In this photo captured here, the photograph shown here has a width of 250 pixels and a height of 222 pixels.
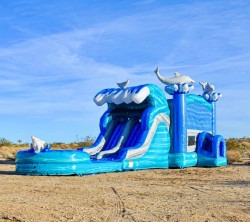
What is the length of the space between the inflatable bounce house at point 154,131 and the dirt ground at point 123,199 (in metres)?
2.27

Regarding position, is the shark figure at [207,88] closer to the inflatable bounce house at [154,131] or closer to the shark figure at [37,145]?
the inflatable bounce house at [154,131]

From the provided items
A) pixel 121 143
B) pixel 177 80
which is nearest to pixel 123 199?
pixel 121 143

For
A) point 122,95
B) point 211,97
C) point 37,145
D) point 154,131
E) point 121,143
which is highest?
point 211,97

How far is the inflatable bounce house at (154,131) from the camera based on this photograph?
12547 mm

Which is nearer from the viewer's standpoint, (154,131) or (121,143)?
(154,131)

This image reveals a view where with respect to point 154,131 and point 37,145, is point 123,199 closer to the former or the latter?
point 37,145

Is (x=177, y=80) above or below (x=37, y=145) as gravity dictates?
above

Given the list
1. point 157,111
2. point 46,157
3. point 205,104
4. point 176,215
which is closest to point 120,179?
point 46,157

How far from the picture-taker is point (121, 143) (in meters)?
13.3

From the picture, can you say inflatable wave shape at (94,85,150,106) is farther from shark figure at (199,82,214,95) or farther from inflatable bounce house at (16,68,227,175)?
shark figure at (199,82,214,95)

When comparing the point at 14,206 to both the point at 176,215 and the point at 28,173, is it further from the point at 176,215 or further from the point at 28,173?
the point at 28,173

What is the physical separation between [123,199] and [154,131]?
20.9 ft

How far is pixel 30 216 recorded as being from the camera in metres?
5.16

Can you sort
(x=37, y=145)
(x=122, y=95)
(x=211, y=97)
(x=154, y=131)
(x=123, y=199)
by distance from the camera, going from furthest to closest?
(x=211, y=97)
(x=122, y=95)
(x=154, y=131)
(x=37, y=145)
(x=123, y=199)
